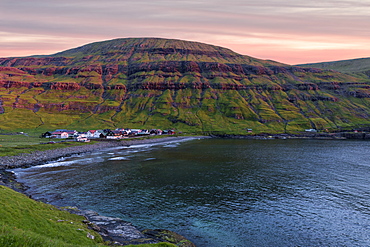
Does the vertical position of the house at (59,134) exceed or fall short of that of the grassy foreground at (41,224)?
it falls short

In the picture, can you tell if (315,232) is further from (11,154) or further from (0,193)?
(11,154)

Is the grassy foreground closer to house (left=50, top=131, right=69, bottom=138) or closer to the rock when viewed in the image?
Answer: the rock

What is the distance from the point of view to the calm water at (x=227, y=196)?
43875mm

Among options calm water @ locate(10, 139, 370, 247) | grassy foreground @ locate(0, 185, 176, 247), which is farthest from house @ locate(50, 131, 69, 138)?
grassy foreground @ locate(0, 185, 176, 247)

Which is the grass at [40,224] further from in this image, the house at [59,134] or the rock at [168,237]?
the house at [59,134]

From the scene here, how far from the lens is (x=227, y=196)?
63.9 meters

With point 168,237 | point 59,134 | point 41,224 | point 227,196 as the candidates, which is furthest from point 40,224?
point 59,134

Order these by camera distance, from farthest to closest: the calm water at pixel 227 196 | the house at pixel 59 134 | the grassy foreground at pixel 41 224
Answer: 1. the house at pixel 59 134
2. the calm water at pixel 227 196
3. the grassy foreground at pixel 41 224

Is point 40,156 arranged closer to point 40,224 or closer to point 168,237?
point 40,224

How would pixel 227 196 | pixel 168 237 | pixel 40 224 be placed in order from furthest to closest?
pixel 227 196
pixel 168 237
pixel 40 224

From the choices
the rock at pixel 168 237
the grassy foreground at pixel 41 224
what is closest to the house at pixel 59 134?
the grassy foreground at pixel 41 224

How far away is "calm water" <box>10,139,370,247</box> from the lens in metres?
43.9

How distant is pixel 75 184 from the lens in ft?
241

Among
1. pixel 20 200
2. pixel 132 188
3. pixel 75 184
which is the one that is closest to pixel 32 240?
pixel 20 200
